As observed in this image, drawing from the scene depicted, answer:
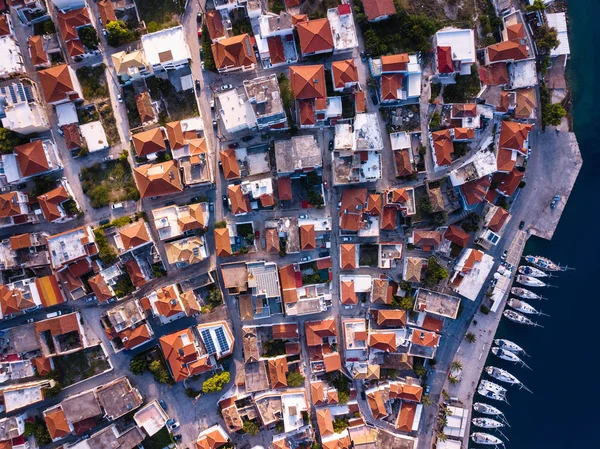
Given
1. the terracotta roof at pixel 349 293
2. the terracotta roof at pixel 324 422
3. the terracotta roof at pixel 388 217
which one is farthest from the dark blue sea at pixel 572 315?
the terracotta roof at pixel 324 422

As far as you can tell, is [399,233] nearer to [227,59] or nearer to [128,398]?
[227,59]

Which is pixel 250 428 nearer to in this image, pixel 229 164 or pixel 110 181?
pixel 229 164

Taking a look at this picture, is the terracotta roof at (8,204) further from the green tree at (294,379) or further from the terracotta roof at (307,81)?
the green tree at (294,379)

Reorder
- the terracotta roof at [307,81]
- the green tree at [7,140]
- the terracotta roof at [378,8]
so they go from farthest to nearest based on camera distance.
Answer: the terracotta roof at [378,8] → the green tree at [7,140] → the terracotta roof at [307,81]

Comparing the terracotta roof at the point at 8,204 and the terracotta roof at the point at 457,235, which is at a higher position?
the terracotta roof at the point at 8,204

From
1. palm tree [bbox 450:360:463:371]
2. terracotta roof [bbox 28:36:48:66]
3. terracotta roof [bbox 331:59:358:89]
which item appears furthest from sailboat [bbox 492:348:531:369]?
terracotta roof [bbox 28:36:48:66]

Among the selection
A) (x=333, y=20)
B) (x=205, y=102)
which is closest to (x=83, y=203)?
(x=205, y=102)

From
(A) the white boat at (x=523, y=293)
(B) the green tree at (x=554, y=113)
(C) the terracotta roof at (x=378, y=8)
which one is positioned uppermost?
(C) the terracotta roof at (x=378, y=8)
